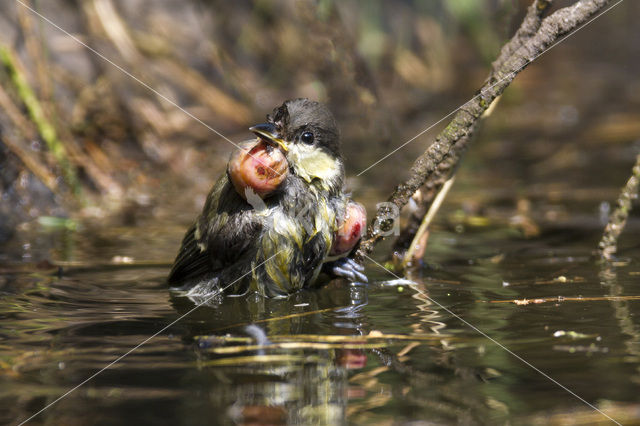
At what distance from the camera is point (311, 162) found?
2.77 m

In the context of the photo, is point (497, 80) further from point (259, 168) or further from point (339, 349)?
point (339, 349)

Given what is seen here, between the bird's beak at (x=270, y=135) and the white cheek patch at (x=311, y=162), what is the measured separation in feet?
0.18

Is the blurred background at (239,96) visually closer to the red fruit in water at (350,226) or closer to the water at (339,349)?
the red fruit in water at (350,226)

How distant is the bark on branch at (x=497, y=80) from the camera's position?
2578 millimetres

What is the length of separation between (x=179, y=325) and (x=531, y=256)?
66.1 inches

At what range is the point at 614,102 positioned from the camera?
831 cm

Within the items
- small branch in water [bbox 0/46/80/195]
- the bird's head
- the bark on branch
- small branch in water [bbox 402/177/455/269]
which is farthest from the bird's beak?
small branch in water [bbox 0/46/80/195]

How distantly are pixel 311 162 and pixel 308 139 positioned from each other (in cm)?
8

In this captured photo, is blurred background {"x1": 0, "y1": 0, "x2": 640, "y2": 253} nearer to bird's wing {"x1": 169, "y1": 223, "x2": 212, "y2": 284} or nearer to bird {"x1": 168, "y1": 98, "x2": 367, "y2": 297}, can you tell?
bird {"x1": 168, "y1": 98, "x2": 367, "y2": 297}

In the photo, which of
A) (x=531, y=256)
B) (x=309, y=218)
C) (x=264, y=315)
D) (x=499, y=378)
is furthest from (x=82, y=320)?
(x=531, y=256)

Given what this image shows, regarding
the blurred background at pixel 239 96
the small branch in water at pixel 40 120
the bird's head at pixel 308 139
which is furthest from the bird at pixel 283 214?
the small branch in water at pixel 40 120

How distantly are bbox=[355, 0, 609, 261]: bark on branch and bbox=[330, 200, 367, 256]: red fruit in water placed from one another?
0.08 m

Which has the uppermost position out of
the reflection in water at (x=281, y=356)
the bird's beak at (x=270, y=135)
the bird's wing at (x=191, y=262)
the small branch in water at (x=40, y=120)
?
the small branch in water at (x=40, y=120)

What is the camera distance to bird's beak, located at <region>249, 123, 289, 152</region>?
263 centimetres
